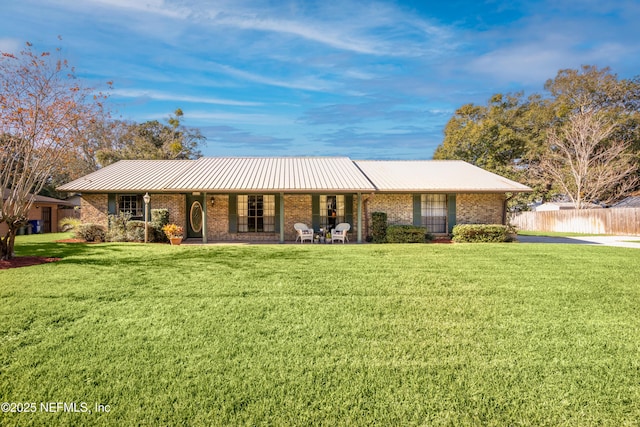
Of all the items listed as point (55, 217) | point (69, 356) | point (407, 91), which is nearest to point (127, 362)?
point (69, 356)

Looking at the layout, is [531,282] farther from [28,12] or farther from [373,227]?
[28,12]

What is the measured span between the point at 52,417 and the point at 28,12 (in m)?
11.8

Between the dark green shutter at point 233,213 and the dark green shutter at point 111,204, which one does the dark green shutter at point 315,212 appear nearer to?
the dark green shutter at point 233,213

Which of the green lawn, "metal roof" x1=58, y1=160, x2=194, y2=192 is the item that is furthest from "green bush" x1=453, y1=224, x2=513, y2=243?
"metal roof" x1=58, y1=160, x2=194, y2=192

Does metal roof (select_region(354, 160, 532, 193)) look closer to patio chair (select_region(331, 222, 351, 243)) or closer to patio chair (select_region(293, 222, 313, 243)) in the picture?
patio chair (select_region(331, 222, 351, 243))

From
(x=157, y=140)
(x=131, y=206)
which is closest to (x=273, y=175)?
(x=131, y=206)

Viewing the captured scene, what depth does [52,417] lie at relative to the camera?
3330 millimetres

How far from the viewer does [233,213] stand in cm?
1628

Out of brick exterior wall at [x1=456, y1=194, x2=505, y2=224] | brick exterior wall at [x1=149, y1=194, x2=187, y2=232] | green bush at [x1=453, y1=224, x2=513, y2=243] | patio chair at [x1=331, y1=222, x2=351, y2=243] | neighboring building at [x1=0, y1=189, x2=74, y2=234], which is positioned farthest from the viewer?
neighboring building at [x1=0, y1=189, x2=74, y2=234]

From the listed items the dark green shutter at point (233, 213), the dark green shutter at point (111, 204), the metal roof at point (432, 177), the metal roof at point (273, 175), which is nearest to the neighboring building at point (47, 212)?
the dark green shutter at point (111, 204)

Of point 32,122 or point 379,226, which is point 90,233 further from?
point 379,226

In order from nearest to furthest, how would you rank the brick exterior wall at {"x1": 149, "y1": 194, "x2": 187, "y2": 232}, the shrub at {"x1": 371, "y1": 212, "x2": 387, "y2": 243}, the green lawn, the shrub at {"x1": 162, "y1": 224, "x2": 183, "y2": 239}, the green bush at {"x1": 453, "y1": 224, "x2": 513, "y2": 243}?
the green lawn < the shrub at {"x1": 162, "y1": 224, "x2": 183, "y2": 239} < the green bush at {"x1": 453, "y1": 224, "x2": 513, "y2": 243} < the shrub at {"x1": 371, "y1": 212, "x2": 387, "y2": 243} < the brick exterior wall at {"x1": 149, "y1": 194, "x2": 187, "y2": 232}

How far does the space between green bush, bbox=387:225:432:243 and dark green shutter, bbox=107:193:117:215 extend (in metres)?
12.3

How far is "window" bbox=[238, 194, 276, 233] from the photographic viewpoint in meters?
16.4
